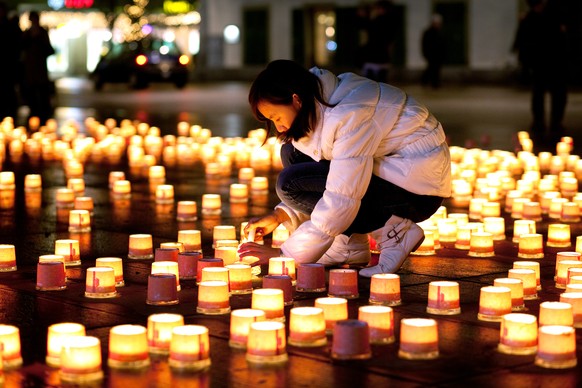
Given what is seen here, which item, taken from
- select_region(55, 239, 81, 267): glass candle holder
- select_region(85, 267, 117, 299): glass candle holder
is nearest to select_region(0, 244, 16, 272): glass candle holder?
select_region(55, 239, 81, 267): glass candle holder

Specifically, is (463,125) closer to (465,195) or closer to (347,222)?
(465,195)

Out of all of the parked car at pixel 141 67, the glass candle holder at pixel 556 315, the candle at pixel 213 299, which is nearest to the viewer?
the glass candle holder at pixel 556 315

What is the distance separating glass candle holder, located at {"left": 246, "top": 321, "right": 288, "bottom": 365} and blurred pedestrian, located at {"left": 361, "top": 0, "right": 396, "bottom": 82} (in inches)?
673

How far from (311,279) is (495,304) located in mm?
999

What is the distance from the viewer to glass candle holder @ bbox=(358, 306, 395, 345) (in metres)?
4.90

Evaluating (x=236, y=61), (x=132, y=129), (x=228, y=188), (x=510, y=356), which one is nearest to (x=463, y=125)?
(x=132, y=129)

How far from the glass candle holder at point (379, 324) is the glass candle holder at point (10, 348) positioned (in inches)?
52.1

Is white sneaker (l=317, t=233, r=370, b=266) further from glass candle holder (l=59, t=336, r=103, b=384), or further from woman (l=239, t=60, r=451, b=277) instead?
glass candle holder (l=59, t=336, r=103, b=384)

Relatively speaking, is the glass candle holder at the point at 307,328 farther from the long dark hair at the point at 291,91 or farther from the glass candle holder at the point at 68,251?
the glass candle holder at the point at 68,251

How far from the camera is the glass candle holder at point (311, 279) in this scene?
598cm

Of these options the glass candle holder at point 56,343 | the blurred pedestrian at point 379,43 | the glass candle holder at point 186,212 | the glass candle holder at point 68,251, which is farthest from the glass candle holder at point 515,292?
the blurred pedestrian at point 379,43

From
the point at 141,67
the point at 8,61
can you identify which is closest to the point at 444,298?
the point at 8,61

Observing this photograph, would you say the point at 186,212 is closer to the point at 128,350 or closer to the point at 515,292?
the point at 515,292

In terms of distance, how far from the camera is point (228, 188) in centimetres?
1122
